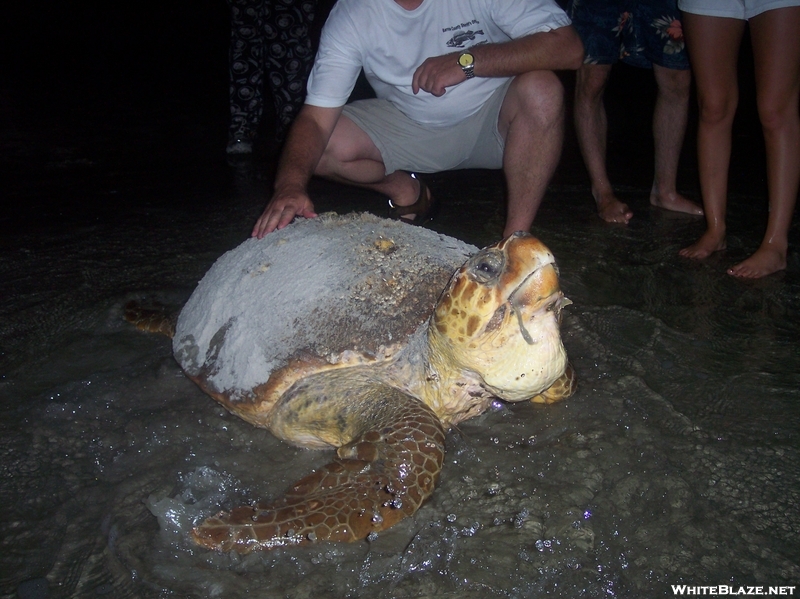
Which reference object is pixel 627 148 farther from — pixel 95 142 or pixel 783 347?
pixel 95 142

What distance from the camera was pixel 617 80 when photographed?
7180 mm

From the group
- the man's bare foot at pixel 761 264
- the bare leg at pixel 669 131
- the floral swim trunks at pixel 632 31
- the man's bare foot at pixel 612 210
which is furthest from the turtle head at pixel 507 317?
the bare leg at pixel 669 131

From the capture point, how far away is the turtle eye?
3.96 ft

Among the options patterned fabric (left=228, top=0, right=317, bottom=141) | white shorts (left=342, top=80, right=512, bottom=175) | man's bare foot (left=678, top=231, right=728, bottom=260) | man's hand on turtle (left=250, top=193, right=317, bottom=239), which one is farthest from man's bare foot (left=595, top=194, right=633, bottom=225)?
patterned fabric (left=228, top=0, right=317, bottom=141)

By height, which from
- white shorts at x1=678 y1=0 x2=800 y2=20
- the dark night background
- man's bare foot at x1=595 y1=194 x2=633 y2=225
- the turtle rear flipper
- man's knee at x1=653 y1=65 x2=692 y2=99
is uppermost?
white shorts at x1=678 y1=0 x2=800 y2=20

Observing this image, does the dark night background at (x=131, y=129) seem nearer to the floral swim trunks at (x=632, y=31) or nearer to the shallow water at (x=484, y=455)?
the floral swim trunks at (x=632, y=31)

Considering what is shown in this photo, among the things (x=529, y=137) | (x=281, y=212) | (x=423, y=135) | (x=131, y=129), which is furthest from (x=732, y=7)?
(x=131, y=129)

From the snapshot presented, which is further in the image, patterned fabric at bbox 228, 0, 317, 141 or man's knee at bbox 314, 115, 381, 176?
patterned fabric at bbox 228, 0, 317, 141

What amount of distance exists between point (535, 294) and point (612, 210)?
204 cm

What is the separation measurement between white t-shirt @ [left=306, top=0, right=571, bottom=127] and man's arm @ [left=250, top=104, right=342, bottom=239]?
58mm

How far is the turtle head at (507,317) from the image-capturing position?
119 centimetres

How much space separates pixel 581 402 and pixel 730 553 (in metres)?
0.53

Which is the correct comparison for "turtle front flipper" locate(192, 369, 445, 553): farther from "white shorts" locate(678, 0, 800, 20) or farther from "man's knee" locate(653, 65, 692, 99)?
"man's knee" locate(653, 65, 692, 99)

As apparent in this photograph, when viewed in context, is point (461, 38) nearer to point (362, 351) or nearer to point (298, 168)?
point (298, 168)
